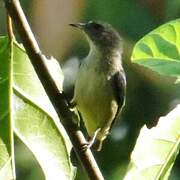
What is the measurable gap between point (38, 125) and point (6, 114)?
61 millimetres

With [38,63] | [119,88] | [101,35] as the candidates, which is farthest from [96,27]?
[38,63]

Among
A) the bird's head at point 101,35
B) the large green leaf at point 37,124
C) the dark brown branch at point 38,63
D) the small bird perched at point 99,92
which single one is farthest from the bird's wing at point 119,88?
the dark brown branch at point 38,63

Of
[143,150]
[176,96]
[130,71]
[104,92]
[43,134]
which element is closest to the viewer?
[143,150]

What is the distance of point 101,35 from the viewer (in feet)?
9.43

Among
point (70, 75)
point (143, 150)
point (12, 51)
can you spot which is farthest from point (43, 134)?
point (70, 75)

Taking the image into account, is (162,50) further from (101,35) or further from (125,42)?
(125,42)

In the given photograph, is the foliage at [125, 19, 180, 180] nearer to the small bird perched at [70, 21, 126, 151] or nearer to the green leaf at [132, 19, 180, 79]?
the green leaf at [132, 19, 180, 79]

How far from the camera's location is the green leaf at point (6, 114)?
1.24m

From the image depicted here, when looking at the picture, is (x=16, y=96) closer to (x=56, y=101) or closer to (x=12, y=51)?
(x=12, y=51)

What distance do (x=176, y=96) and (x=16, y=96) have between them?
9.46 feet

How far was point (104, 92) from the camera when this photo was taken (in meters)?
2.46

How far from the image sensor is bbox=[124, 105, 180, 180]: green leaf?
981 mm

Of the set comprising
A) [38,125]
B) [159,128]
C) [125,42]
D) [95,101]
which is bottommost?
[125,42]

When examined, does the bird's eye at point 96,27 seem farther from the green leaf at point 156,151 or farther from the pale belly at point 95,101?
the green leaf at point 156,151
